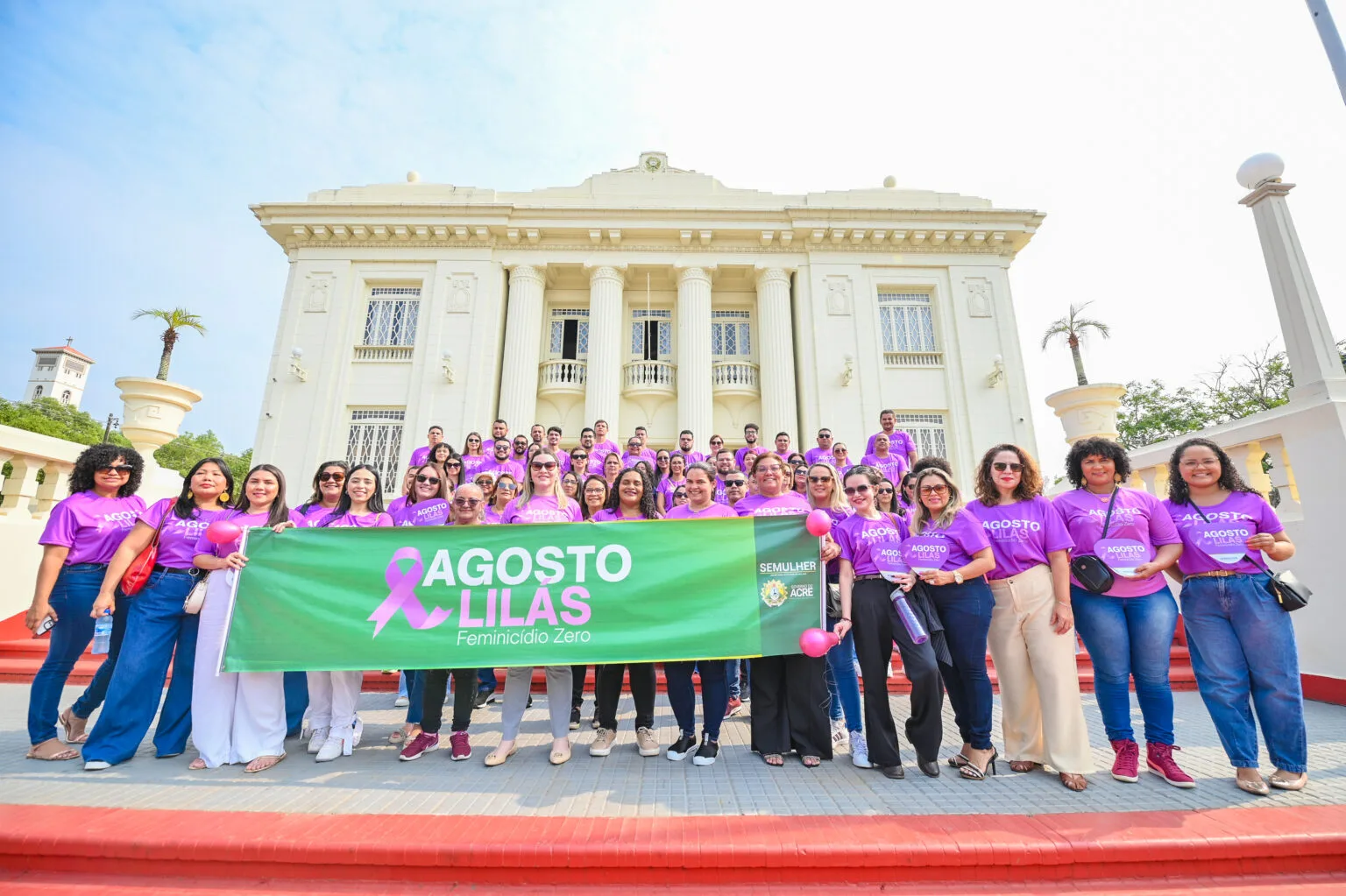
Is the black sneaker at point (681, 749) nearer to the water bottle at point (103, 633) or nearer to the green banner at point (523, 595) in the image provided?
the green banner at point (523, 595)

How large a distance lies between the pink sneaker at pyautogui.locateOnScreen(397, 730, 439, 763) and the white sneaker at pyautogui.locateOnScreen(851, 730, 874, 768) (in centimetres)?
294

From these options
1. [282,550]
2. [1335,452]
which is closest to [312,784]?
[282,550]

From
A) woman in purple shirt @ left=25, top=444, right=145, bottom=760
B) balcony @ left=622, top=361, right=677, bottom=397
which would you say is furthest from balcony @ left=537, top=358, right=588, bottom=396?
woman in purple shirt @ left=25, top=444, right=145, bottom=760

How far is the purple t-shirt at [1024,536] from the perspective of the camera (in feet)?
11.9

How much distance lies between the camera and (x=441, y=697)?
4023 mm

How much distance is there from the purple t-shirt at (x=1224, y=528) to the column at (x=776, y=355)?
1089cm

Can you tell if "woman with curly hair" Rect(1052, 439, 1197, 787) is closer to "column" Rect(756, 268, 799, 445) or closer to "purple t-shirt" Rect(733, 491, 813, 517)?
"purple t-shirt" Rect(733, 491, 813, 517)

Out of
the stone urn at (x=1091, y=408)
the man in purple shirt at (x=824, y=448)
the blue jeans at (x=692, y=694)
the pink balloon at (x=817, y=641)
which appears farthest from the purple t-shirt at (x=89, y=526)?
the stone urn at (x=1091, y=408)

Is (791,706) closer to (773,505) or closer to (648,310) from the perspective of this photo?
(773,505)

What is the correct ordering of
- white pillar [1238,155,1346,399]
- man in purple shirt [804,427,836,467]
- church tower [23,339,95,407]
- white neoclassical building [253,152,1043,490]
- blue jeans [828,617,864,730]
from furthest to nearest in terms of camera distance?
church tower [23,339,95,407]
white neoclassical building [253,152,1043,490]
man in purple shirt [804,427,836,467]
white pillar [1238,155,1346,399]
blue jeans [828,617,864,730]

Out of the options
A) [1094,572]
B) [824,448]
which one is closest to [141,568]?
[1094,572]

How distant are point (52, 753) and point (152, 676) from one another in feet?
2.68

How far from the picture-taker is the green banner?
3.79 metres

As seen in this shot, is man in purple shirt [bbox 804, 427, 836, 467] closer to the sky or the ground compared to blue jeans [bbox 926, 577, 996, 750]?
closer to the sky
